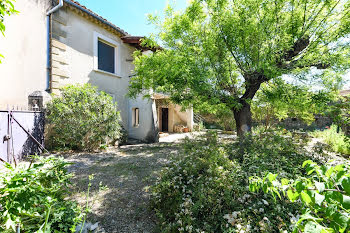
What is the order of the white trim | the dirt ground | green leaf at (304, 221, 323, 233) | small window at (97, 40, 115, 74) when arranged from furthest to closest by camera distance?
small window at (97, 40, 115, 74), the white trim, the dirt ground, green leaf at (304, 221, 323, 233)

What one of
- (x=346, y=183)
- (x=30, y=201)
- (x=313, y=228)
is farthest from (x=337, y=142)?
(x=30, y=201)

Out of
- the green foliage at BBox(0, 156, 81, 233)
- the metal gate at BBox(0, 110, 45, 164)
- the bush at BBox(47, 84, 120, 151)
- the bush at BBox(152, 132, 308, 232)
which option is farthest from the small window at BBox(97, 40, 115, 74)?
the green foliage at BBox(0, 156, 81, 233)

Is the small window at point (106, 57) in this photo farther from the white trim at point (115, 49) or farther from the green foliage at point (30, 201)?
the green foliage at point (30, 201)

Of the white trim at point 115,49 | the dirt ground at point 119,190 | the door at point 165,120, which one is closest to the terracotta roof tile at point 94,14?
the white trim at point 115,49

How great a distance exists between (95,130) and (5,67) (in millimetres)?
3475

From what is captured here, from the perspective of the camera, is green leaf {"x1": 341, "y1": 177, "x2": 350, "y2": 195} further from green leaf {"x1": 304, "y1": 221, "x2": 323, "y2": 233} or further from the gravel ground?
the gravel ground

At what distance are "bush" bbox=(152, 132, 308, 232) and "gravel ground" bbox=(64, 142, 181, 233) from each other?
1.28 feet

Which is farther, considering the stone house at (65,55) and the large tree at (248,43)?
the stone house at (65,55)

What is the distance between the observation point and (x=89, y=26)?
25.5ft

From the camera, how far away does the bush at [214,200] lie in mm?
2068

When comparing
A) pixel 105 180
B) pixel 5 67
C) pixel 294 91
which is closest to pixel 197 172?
pixel 105 180

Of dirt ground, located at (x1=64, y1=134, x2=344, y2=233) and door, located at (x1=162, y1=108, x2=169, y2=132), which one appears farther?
door, located at (x1=162, y1=108, x2=169, y2=132)

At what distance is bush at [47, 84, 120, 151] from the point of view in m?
6.10

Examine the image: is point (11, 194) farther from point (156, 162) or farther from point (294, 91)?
point (294, 91)
